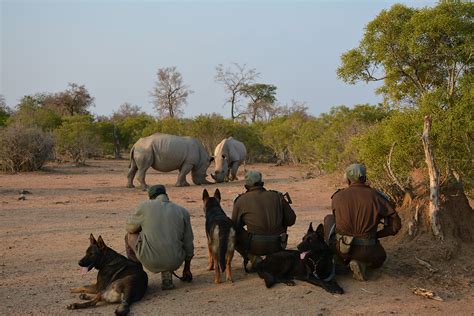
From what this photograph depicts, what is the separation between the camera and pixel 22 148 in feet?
72.9

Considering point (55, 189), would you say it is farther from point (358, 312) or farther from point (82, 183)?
point (358, 312)

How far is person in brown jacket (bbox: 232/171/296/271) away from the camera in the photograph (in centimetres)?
666

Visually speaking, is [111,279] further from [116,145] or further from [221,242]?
[116,145]

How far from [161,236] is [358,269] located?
2.55m

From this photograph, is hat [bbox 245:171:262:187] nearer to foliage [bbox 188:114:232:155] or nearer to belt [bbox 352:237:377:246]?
belt [bbox 352:237:377:246]

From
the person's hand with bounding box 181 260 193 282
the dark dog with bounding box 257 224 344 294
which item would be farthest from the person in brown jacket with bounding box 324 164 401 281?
the person's hand with bounding box 181 260 193 282

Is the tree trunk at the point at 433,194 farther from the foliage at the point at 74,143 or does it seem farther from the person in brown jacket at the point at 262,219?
the foliage at the point at 74,143

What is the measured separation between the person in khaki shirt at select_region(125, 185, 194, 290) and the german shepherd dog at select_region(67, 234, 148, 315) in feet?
0.69

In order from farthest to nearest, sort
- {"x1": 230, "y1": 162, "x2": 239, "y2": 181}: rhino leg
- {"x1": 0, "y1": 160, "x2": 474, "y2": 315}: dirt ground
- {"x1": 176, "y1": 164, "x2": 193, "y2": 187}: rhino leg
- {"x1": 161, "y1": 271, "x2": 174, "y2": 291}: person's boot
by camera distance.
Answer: {"x1": 230, "y1": 162, "x2": 239, "y2": 181}: rhino leg, {"x1": 176, "y1": 164, "x2": 193, "y2": 187}: rhino leg, {"x1": 161, "y1": 271, "x2": 174, "y2": 291}: person's boot, {"x1": 0, "y1": 160, "x2": 474, "y2": 315}: dirt ground

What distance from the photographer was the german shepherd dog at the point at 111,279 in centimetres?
575

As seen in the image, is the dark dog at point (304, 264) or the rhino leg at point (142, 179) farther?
the rhino leg at point (142, 179)

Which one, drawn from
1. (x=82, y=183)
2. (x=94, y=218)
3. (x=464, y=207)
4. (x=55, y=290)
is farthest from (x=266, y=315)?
(x=82, y=183)

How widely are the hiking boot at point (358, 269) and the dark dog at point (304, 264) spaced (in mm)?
260

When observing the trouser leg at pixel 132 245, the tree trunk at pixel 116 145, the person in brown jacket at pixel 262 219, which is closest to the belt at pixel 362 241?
the person in brown jacket at pixel 262 219
